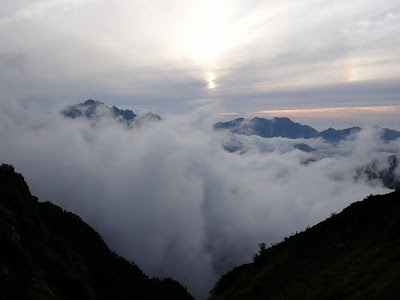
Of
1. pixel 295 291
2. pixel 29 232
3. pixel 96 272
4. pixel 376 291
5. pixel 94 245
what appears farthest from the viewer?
pixel 94 245

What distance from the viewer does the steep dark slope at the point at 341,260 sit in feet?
92.5

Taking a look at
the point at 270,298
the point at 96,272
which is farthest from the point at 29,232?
the point at 96,272

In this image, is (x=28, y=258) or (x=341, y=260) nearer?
(x=28, y=258)

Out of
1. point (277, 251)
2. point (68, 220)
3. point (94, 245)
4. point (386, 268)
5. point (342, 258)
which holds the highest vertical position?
point (386, 268)

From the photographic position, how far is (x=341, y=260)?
39281 mm

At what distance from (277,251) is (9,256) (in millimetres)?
41590

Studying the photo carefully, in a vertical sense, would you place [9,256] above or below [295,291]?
above

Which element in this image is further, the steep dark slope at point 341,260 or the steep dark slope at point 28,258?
the steep dark slope at point 28,258

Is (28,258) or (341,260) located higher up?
(28,258)

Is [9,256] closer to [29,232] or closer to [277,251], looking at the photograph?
[29,232]

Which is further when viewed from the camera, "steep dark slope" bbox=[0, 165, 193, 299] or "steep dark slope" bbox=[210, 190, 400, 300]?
"steep dark slope" bbox=[0, 165, 193, 299]

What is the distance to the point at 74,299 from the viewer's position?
4125 centimetres

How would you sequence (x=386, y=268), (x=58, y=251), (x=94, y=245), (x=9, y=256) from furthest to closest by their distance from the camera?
(x=94, y=245), (x=58, y=251), (x=9, y=256), (x=386, y=268)

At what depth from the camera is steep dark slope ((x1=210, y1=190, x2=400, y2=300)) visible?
28.2 metres
